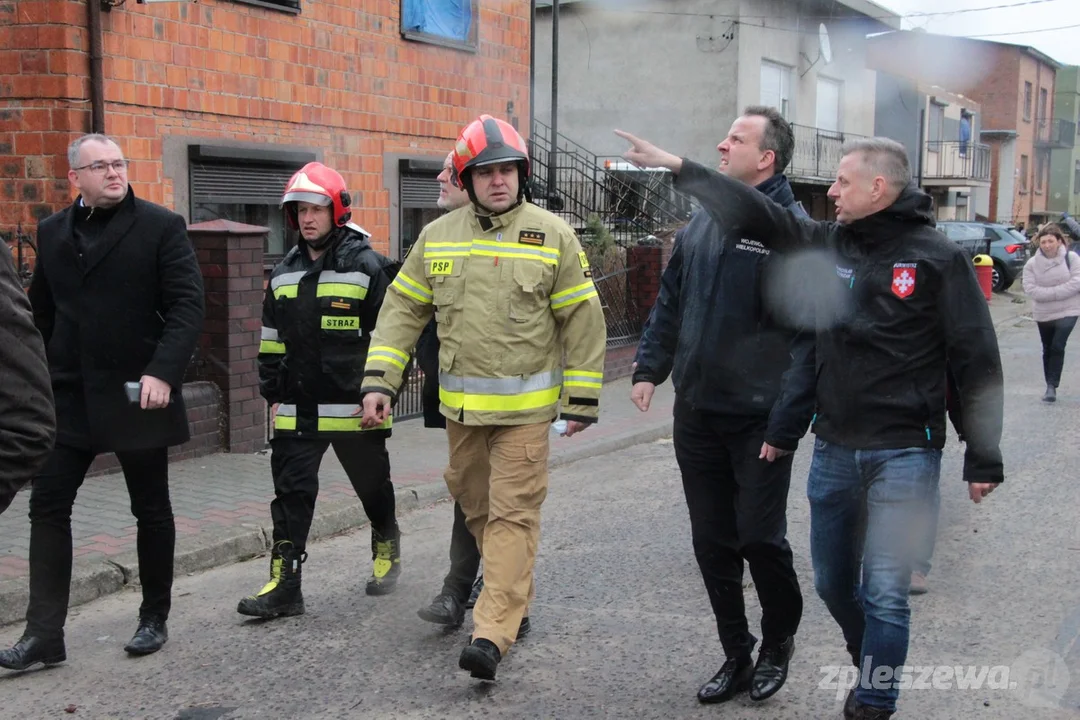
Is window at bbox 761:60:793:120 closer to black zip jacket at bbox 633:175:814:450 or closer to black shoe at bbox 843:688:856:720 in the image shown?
black zip jacket at bbox 633:175:814:450

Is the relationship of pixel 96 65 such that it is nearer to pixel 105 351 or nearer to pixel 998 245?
pixel 105 351

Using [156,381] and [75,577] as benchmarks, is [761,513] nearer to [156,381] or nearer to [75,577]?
[156,381]

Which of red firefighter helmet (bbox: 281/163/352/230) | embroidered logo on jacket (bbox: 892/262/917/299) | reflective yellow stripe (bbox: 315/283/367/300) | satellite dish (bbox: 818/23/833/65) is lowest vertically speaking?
reflective yellow stripe (bbox: 315/283/367/300)

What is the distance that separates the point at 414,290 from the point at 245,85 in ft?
21.5

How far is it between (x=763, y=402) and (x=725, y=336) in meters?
0.26

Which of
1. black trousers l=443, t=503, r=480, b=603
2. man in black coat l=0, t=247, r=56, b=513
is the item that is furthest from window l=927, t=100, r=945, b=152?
man in black coat l=0, t=247, r=56, b=513

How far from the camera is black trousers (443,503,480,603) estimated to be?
5102 millimetres

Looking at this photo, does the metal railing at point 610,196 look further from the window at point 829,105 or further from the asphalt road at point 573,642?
the asphalt road at point 573,642

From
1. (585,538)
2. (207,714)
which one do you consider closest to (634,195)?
(585,538)

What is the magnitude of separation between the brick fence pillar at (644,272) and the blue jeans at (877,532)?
34.9 ft

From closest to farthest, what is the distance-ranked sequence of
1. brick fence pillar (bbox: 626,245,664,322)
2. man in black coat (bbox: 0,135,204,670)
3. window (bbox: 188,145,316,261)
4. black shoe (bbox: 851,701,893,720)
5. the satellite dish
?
black shoe (bbox: 851,701,893,720) → man in black coat (bbox: 0,135,204,670) → window (bbox: 188,145,316,261) → brick fence pillar (bbox: 626,245,664,322) → the satellite dish

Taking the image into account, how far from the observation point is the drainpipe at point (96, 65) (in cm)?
880

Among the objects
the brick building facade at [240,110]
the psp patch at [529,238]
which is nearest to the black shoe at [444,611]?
the psp patch at [529,238]

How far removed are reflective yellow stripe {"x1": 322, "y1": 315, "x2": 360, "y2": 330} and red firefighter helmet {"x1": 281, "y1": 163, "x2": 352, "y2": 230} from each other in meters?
0.41
